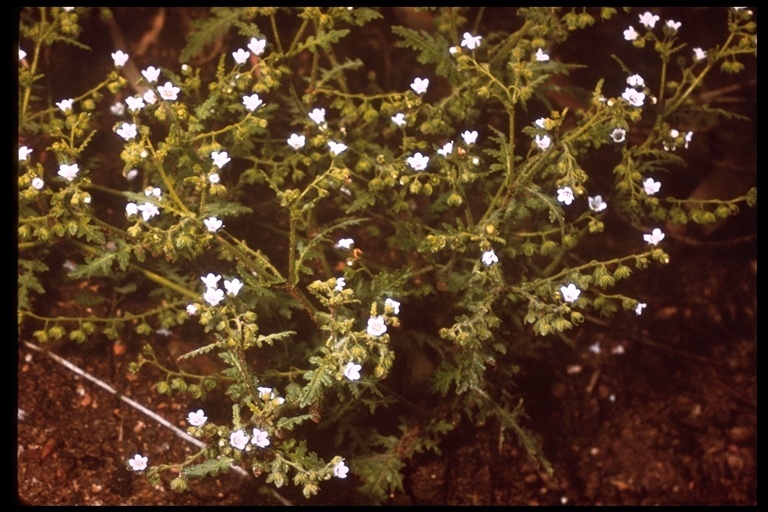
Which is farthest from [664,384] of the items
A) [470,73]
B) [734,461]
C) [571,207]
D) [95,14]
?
[95,14]

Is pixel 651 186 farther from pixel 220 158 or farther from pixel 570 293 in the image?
pixel 220 158

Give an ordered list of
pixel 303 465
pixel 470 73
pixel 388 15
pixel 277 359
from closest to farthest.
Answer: pixel 303 465
pixel 277 359
pixel 470 73
pixel 388 15

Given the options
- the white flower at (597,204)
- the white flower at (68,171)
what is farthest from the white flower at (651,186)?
the white flower at (68,171)

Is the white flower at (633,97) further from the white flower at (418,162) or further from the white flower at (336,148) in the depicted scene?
the white flower at (336,148)

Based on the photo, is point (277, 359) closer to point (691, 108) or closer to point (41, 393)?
point (41, 393)

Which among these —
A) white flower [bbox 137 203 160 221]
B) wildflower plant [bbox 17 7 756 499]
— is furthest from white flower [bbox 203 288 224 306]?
white flower [bbox 137 203 160 221]

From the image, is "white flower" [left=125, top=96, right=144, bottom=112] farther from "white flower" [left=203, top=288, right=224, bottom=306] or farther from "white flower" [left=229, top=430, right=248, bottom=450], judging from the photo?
"white flower" [left=229, top=430, right=248, bottom=450]
